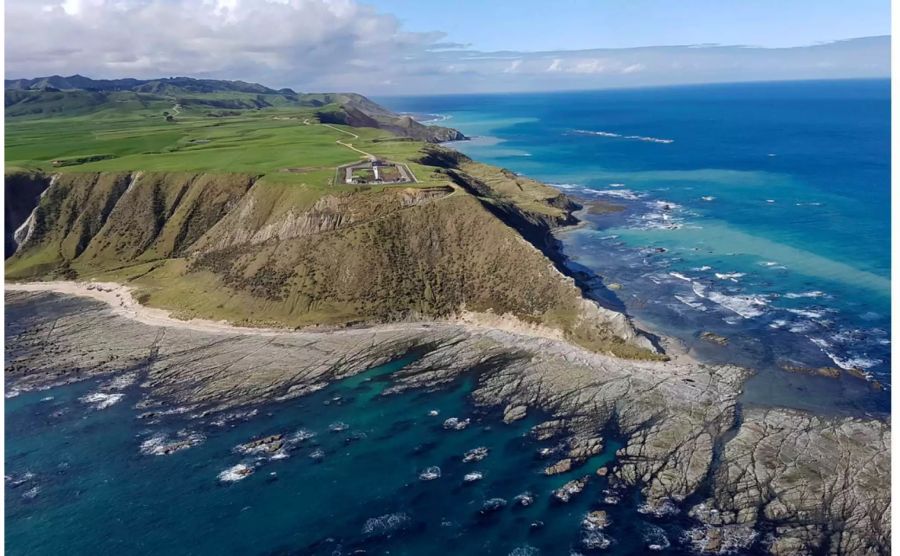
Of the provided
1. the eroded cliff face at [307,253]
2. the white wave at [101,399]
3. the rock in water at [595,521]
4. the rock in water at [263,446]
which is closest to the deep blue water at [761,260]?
the eroded cliff face at [307,253]

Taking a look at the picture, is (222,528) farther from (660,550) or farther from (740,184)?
(740,184)

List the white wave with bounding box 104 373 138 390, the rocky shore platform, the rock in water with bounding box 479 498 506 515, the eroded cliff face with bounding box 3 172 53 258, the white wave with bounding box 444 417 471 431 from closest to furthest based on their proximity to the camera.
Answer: the rocky shore platform < the rock in water with bounding box 479 498 506 515 < the white wave with bounding box 444 417 471 431 < the white wave with bounding box 104 373 138 390 < the eroded cliff face with bounding box 3 172 53 258

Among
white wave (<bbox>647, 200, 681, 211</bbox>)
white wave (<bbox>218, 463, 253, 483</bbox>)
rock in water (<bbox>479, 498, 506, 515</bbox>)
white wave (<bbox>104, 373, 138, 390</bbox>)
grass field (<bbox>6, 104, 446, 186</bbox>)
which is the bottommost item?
rock in water (<bbox>479, 498, 506, 515</bbox>)

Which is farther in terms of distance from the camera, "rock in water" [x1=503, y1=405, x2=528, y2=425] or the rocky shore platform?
"rock in water" [x1=503, y1=405, x2=528, y2=425]

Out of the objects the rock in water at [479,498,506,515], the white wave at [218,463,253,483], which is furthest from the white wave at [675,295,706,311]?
the white wave at [218,463,253,483]

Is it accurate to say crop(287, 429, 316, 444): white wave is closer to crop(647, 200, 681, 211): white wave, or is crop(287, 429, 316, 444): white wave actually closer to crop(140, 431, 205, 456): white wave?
crop(140, 431, 205, 456): white wave

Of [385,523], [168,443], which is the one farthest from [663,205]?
[168,443]

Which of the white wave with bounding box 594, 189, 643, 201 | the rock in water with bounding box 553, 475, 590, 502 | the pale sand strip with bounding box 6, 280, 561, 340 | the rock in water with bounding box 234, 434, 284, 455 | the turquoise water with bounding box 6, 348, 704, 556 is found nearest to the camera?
the turquoise water with bounding box 6, 348, 704, 556
